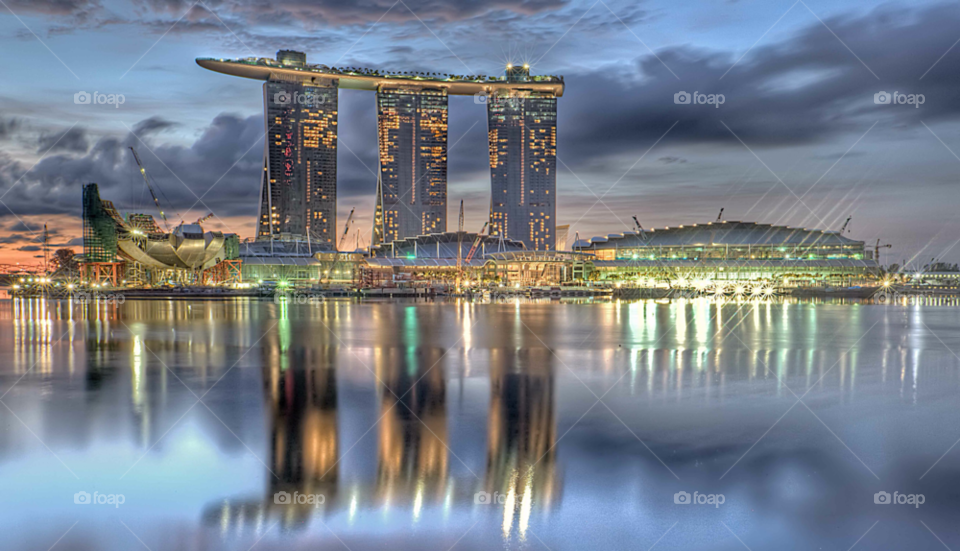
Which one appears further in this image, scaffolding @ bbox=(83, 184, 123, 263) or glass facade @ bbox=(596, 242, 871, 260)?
glass facade @ bbox=(596, 242, 871, 260)

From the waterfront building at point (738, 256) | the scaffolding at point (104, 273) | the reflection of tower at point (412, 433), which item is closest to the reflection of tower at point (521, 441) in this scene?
the reflection of tower at point (412, 433)

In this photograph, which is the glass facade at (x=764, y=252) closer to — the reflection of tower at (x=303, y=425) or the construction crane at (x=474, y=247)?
the construction crane at (x=474, y=247)

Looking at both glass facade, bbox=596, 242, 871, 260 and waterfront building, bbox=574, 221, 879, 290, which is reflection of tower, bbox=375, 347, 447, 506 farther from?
glass facade, bbox=596, 242, 871, 260

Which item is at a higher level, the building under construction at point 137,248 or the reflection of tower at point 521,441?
the building under construction at point 137,248

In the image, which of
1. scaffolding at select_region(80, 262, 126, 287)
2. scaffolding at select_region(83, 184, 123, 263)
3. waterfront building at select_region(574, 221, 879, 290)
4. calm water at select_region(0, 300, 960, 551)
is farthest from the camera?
waterfront building at select_region(574, 221, 879, 290)

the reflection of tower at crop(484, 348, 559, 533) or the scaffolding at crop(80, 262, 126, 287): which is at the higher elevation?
the scaffolding at crop(80, 262, 126, 287)

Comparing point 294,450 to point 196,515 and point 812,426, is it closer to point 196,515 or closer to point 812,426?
point 196,515

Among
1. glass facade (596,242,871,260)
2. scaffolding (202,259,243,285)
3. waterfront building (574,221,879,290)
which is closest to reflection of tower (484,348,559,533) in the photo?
scaffolding (202,259,243,285)
